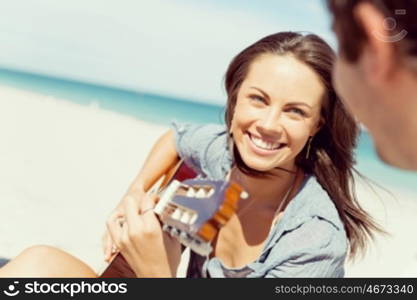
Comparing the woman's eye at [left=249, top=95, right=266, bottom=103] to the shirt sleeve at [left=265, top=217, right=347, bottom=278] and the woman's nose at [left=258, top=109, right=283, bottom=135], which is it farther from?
the shirt sleeve at [left=265, top=217, right=347, bottom=278]

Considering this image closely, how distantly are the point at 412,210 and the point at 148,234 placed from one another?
18.7 feet

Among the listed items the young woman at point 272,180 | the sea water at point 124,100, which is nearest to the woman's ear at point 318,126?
the young woman at point 272,180

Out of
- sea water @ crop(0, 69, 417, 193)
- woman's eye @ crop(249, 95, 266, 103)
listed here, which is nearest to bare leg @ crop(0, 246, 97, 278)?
woman's eye @ crop(249, 95, 266, 103)

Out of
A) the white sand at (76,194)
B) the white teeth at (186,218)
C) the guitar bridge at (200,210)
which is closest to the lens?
the guitar bridge at (200,210)

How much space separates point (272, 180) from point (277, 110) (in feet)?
1.08

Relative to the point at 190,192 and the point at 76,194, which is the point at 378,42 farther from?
the point at 76,194

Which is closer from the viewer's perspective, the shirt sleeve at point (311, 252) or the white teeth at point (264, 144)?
the shirt sleeve at point (311, 252)

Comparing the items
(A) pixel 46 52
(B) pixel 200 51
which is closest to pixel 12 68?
(A) pixel 46 52

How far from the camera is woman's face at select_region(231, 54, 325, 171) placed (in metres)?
1.91

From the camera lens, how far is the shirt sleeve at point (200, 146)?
223cm

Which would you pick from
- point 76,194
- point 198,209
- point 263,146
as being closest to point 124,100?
point 76,194

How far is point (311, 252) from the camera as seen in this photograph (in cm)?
183

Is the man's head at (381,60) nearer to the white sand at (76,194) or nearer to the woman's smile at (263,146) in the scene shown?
the woman's smile at (263,146)

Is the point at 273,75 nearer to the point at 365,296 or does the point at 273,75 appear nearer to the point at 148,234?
the point at 148,234
